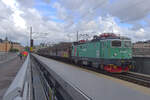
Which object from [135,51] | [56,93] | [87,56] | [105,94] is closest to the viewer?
[105,94]

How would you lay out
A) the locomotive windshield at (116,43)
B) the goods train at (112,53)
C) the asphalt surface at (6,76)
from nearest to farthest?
the asphalt surface at (6,76) → the goods train at (112,53) → the locomotive windshield at (116,43)

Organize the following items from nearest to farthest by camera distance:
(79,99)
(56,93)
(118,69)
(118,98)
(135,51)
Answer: (118,98), (79,99), (56,93), (118,69), (135,51)

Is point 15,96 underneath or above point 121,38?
underneath

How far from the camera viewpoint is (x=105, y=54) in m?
15.6

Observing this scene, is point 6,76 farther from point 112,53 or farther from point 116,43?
point 116,43

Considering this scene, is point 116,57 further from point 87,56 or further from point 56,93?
point 56,93

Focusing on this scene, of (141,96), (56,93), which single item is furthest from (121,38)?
(141,96)

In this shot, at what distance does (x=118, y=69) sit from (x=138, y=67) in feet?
12.3

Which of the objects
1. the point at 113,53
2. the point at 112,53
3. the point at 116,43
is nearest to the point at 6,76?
the point at 112,53

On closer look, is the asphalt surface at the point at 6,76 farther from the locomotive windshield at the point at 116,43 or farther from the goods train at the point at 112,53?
the locomotive windshield at the point at 116,43

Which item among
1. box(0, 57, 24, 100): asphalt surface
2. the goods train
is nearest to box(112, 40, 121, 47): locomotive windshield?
the goods train

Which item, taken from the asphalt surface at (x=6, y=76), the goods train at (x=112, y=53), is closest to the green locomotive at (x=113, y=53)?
the goods train at (x=112, y=53)

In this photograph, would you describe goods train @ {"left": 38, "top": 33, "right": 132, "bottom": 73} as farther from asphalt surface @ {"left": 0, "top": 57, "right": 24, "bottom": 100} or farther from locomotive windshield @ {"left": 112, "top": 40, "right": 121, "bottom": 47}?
asphalt surface @ {"left": 0, "top": 57, "right": 24, "bottom": 100}

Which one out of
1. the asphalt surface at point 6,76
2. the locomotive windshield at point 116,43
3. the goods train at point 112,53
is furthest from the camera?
the locomotive windshield at point 116,43
